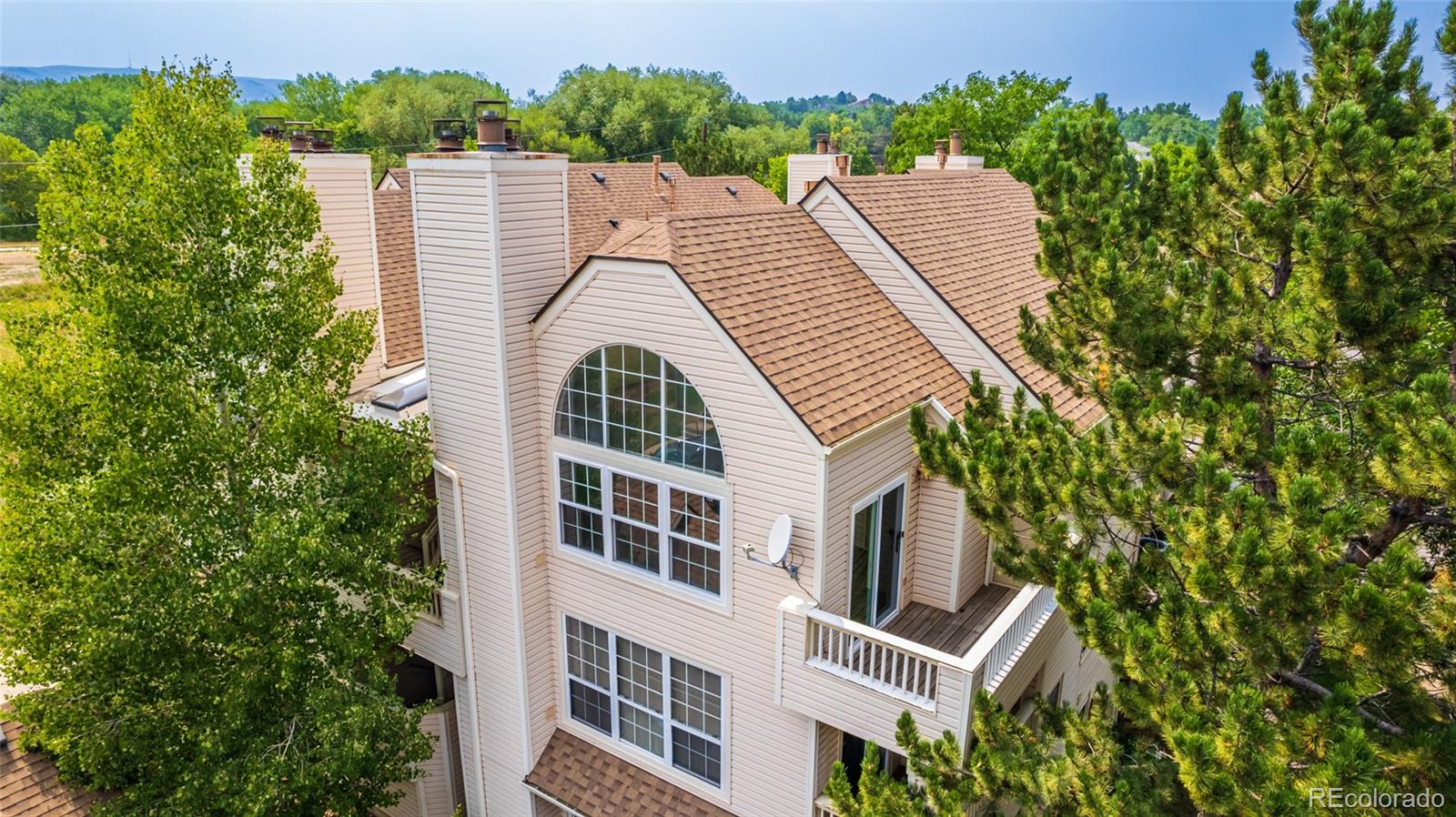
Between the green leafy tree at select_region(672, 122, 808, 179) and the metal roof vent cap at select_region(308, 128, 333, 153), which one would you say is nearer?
the metal roof vent cap at select_region(308, 128, 333, 153)

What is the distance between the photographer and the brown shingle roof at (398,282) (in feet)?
54.2

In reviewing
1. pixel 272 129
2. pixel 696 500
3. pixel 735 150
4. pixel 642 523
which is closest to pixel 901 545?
pixel 696 500

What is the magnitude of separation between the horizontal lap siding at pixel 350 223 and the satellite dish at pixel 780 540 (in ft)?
29.2

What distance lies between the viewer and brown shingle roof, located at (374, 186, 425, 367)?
16.5 meters

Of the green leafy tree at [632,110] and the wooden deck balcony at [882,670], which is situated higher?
the green leafy tree at [632,110]

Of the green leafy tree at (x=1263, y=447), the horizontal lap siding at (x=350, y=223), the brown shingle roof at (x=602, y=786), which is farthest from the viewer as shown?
the horizontal lap siding at (x=350, y=223)

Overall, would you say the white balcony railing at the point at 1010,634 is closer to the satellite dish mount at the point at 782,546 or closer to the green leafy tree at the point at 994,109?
the satellite dish mount at the point at 782,546

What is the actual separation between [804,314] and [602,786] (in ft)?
25.2

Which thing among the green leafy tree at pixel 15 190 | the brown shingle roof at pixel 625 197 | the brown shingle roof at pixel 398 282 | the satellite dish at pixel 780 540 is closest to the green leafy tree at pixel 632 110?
the green leafy tree at pixel 15 190

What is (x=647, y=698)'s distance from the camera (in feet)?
41.6

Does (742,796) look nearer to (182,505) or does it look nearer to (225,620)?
(225,620)

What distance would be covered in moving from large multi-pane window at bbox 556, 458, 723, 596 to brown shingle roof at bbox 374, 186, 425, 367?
490 centimetres

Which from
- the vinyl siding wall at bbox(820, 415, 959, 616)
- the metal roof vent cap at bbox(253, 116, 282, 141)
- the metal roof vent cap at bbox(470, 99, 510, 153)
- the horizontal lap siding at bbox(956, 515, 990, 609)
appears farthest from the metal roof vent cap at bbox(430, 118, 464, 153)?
the horizontal lap siding at bbox(956, 515, 990, 609)

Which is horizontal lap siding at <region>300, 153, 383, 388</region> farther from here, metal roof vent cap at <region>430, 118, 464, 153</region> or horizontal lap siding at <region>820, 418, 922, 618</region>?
horizontal lap siding at <region>820, 418, 922, 618</region>
